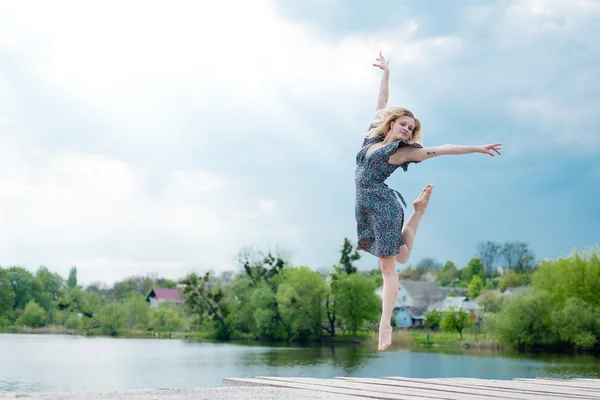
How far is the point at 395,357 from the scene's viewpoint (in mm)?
46938

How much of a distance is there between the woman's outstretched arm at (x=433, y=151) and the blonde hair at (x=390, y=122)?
0.13m

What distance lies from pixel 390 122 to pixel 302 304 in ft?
196

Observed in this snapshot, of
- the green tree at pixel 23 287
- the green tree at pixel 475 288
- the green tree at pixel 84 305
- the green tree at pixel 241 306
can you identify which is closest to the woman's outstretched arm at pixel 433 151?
the green tree at pixel 241 306

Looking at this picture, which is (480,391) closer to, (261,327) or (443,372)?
(443,372)

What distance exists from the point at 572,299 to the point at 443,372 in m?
16.4

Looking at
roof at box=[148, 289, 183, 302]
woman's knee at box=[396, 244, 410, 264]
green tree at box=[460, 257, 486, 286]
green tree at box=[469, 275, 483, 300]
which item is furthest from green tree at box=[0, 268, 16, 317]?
woman's knee at box=[396, 244, 410, 264]

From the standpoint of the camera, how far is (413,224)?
5.98 m

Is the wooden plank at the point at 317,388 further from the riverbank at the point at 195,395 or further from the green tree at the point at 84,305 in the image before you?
the green tree at the point at 84,305

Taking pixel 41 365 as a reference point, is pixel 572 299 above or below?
above

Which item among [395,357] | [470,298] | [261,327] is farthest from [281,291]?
[470,298]

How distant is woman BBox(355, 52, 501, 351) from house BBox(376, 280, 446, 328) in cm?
8474

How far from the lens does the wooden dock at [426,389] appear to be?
490cm

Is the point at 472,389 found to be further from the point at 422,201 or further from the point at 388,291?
the point at 422,201

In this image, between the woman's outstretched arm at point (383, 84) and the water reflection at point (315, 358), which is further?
the water reflection at point (315, 358)
